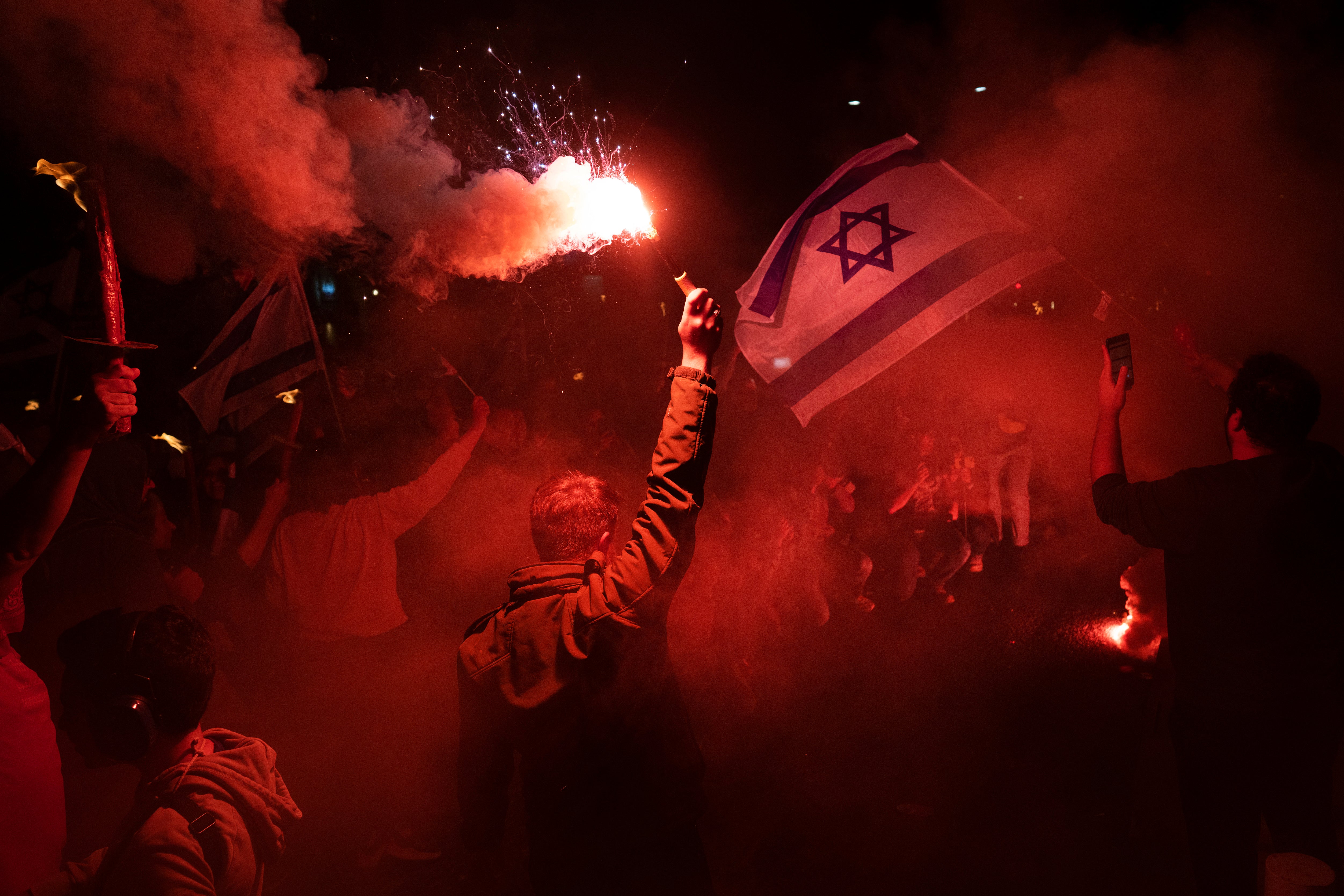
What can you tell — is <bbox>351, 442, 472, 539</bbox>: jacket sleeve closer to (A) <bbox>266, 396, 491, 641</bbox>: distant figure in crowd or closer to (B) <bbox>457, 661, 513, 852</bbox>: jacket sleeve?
(A) <bbox>266, 396, 491, 641</bbox>: distant figure in crowd

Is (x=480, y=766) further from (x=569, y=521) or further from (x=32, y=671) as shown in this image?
(x=32, y=671)

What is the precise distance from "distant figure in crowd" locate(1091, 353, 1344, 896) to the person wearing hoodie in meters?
3.02

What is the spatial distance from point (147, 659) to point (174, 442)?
2.53 m

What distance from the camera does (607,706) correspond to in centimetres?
184

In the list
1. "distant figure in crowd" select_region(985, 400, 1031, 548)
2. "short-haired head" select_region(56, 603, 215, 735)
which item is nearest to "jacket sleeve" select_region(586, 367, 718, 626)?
"short-haired head" select_region(56, 603, 215, 735)

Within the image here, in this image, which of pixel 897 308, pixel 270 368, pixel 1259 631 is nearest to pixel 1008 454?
pixel 897 308

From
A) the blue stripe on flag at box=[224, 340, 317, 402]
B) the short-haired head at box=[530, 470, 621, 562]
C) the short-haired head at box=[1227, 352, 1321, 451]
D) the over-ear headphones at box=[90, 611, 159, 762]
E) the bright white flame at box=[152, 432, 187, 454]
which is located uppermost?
the blue stripe on flag at box=[224, 340, 317, 402]

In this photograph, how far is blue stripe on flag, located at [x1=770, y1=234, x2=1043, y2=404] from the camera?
3357 millimetres

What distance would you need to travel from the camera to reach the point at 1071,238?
213 inches

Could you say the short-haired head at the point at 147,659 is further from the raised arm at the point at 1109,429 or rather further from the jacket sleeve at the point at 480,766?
the raised arm at the point at 1109,429

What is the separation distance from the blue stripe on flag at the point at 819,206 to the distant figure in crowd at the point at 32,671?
2.87m

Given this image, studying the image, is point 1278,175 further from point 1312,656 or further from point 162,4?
point 162,4

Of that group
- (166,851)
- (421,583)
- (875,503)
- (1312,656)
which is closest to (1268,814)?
(1312,656)

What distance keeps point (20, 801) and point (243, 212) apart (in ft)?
7.99
